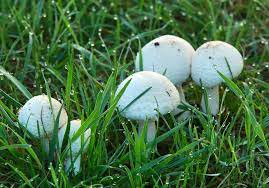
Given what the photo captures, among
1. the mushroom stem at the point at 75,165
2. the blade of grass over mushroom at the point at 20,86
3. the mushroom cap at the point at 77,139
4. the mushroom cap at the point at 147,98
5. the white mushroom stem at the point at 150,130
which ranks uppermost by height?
the mushroom cap at the point at 147,98

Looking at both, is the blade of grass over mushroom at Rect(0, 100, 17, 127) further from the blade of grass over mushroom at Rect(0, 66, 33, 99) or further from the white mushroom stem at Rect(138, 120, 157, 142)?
the white mushroom stem at Rect(138, 120, 157, 142)

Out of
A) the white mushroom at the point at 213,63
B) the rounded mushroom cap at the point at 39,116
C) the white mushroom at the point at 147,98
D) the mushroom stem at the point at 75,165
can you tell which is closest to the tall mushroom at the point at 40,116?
the rounded mushroom cap at the point at 39,116

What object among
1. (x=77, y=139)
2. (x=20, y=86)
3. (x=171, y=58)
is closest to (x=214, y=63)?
(x=171, y=58)

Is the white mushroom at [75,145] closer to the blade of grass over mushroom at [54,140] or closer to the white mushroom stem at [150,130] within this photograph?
the blade of grass over mushroom at [54,140]

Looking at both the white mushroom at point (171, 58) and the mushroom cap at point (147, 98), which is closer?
the mushroom cap at point (147, 98)

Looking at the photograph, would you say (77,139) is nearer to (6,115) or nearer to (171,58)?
(6,115)

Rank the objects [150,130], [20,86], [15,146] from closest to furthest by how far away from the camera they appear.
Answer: [15,146] < [150,130] < [20,86]

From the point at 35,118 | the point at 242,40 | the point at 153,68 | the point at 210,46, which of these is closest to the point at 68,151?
the point at 35,118
